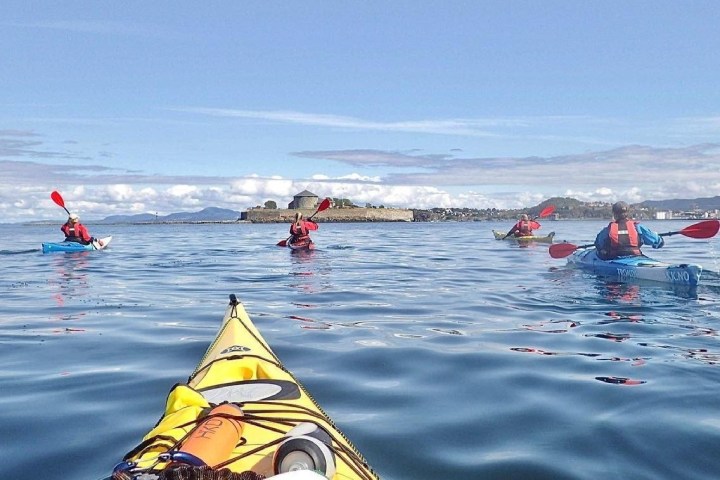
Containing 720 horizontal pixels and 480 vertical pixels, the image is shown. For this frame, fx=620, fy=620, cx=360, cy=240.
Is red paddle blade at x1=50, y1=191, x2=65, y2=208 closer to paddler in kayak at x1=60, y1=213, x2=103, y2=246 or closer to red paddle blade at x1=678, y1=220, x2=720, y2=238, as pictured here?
paddler in kayak at x1=60, y1=213, x2=103, y2=246

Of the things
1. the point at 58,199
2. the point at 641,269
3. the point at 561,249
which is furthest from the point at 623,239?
the point at 58,199

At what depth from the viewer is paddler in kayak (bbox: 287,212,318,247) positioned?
21312 millimetres

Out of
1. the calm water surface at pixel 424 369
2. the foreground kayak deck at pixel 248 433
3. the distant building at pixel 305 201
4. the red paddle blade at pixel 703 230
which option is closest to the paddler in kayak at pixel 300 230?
the calm water surface at pixel 424 369

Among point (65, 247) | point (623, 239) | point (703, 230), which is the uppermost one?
point (703, 230)

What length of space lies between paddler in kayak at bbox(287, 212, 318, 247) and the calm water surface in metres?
8.38

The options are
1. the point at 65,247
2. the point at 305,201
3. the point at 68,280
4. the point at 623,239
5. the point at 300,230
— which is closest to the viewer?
the point at 623,239

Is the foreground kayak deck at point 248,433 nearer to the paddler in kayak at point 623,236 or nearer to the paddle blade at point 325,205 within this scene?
the paddler in kayak at point 623,236

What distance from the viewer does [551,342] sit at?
712 cm

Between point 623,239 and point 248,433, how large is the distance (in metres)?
12.0

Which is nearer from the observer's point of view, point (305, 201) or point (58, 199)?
point (58, 199)

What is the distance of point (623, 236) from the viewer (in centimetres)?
1323

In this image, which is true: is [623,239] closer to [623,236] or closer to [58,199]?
[623,236]

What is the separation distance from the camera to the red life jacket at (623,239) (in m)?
13.1

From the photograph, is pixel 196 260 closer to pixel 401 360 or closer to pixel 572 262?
pixel 572 262
